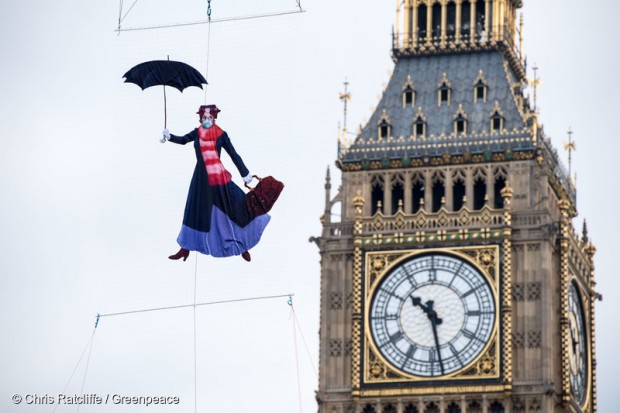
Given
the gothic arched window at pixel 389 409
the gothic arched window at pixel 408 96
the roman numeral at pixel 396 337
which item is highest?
the gothic arched window at pixel 408 96

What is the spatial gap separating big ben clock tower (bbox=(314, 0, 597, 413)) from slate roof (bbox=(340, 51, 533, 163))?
0.05 metres

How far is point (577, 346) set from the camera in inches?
4530

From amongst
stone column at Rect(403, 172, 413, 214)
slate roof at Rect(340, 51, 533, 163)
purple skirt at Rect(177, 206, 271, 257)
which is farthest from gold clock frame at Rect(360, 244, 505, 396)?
purple skirt at Rect(177, 206, 271, 257)

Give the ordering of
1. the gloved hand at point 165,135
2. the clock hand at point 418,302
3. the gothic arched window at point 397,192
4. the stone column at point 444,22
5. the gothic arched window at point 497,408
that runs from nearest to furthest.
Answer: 1. the gloved hand at point 165,135
2. the gothic arched window at point 497,408
3. the clock hand at point 418,302
4. the gothic arched window at point 397,192
5. the stone column at point 444,22

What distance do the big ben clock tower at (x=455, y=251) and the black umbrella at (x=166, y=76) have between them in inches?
1119

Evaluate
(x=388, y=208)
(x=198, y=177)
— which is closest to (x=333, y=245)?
(x=388, y=208)

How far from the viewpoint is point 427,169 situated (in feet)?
373

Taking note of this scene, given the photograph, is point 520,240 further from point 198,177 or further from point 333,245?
point 198,177

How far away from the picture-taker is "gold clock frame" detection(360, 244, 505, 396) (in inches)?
4343

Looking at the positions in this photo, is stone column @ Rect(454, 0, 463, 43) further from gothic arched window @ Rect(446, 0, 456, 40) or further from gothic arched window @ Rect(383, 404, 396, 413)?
gothic arched window @ Rect(383, 404, 396, 413)

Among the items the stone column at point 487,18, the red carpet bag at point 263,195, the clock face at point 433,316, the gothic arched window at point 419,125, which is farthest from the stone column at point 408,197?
the red carpet bag at point 263,195

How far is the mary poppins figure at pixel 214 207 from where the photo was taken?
276 feet

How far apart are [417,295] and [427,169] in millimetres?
4675

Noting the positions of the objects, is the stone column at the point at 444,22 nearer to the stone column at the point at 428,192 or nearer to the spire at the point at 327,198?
the stone column at the point at 428,192
